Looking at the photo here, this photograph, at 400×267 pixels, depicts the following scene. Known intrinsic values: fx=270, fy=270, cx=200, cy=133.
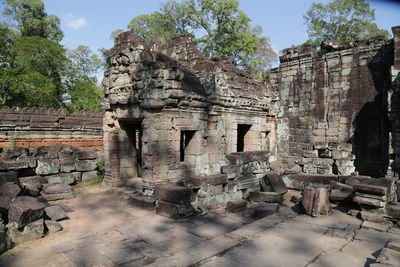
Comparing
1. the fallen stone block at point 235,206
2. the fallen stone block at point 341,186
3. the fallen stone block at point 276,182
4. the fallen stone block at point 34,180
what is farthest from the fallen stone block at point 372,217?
the fallen stone block at point 34,180

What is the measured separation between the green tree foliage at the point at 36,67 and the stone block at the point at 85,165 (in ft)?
43.4

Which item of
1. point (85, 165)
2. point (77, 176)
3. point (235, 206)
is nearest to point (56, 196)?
point (77, 176)

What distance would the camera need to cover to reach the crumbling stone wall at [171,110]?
720cm

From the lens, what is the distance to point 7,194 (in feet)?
17.0

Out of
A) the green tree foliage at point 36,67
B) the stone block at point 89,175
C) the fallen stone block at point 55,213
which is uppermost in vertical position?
the green tree foliage at point 36,67

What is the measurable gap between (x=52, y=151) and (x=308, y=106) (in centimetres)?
1043

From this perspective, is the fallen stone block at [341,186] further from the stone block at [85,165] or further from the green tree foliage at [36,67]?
the green tree foliage at [36,67]

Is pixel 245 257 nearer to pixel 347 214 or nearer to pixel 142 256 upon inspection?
pixel 142 256

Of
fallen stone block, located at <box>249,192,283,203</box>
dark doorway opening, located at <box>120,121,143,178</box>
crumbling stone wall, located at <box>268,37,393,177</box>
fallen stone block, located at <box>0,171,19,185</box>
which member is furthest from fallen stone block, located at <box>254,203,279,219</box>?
fallen stone block, located at <box>0,171,19,185</box>

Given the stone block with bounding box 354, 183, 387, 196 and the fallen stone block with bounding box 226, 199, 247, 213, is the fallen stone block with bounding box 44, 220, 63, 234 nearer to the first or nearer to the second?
the fallen stone block with bounding box 226, 199, 247, 213

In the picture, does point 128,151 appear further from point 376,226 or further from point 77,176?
point 376,226

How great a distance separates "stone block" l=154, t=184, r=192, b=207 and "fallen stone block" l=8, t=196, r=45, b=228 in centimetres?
242

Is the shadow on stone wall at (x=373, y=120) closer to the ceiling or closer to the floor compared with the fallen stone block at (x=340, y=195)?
closer to the ceiling

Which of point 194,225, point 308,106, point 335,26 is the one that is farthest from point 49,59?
point 335,26
